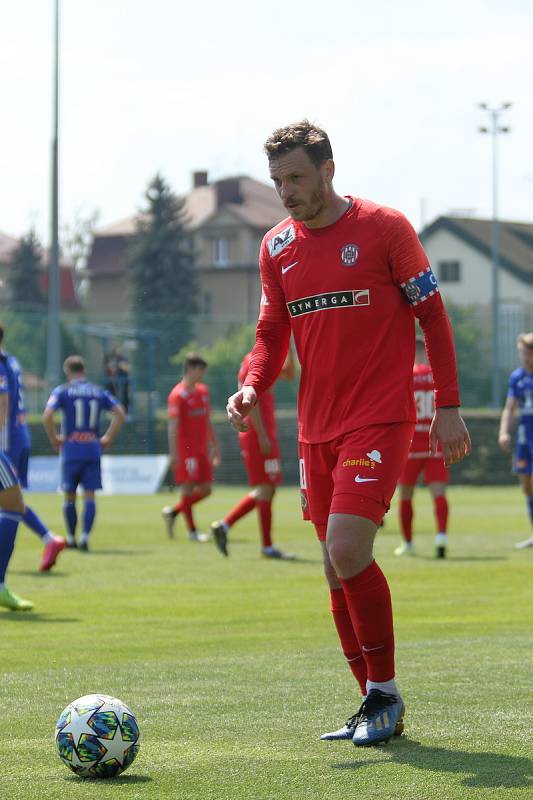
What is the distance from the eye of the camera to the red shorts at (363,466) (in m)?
5.63

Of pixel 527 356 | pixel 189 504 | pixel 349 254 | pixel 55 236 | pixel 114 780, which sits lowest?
pixel 114 780

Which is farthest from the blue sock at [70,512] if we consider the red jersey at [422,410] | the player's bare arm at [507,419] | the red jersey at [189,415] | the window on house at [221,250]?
the window on house at [221,250]

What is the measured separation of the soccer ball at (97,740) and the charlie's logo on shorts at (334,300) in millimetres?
1717

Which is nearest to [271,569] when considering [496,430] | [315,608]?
[315,608]

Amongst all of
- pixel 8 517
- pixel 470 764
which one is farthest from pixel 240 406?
pixel 8 517

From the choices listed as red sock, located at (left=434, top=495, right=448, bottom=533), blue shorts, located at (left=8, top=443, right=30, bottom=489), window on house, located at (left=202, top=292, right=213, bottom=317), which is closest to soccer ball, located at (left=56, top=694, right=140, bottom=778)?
blue shorts, located at (left=8, top=443, right=30, bottom=489)

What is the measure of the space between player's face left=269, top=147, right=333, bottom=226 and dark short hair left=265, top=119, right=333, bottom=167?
0.06 feet

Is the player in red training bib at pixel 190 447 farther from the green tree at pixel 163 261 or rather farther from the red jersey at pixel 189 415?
the green tree at pixel 163 261

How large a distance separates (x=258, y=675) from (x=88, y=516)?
30.6ft

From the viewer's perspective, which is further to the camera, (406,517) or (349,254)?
(406,517)

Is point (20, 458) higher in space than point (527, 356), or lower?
lower

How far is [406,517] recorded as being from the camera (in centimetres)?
1541

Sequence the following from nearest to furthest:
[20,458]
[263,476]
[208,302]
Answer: [20,458] → [263,476] → [208,302]

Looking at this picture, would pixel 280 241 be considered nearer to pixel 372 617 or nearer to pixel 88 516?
pixel 372 617
